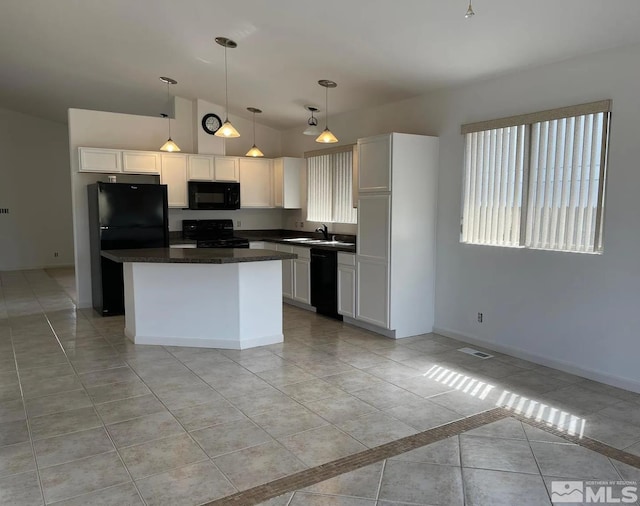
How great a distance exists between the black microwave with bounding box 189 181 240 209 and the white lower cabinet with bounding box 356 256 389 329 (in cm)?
264

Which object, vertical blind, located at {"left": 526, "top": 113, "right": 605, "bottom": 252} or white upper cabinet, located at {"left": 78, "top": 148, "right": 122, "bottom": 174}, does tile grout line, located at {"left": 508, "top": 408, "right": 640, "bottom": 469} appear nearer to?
vertical blind, located at {"left": 526, "top": 113, "right": 605, "bottom": 252}

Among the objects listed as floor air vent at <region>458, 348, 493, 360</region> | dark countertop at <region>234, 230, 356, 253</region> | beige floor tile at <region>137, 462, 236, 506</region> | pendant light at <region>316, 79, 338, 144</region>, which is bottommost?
beige floor tile at <region>137, 462, 236, 506</region>

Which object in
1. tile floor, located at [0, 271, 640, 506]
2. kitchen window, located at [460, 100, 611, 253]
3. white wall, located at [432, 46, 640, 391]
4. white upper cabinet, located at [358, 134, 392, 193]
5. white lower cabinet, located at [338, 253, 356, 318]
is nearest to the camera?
tile floor, located at [0, 271, 640, 506]

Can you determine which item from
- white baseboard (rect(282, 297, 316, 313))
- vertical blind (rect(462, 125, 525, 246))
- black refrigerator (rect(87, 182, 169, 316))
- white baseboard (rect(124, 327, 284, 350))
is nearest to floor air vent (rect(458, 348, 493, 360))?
vertical blind (rect(462, 125, 525, 246))

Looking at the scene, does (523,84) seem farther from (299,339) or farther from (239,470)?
(239,470)

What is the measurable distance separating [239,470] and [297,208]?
5435 mm

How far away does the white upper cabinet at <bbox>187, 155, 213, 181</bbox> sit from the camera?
22.4 ft

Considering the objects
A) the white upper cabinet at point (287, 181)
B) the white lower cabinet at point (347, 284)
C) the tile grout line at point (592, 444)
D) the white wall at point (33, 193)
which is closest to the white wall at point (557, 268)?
the white lower cabinet at point (347, 284)

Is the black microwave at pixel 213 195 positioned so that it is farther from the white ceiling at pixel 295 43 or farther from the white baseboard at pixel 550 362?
the white baseboard at pixel 550 362

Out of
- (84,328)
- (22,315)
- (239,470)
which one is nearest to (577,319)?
(239,470)

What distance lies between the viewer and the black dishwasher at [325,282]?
5.84 meters

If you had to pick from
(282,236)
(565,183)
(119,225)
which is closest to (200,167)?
(119,225)

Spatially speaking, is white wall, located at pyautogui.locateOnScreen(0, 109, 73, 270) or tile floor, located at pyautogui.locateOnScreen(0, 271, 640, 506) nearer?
tile floor, located at pyautogui.locateOnScreen(0, 271, 640, 506)

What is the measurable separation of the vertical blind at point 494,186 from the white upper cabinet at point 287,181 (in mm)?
3231
